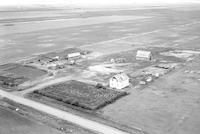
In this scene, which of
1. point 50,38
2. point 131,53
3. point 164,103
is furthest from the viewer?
point 50,38

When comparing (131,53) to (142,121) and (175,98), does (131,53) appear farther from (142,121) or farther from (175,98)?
(142,121)

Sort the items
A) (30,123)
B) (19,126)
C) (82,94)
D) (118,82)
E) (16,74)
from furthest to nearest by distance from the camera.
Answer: (16,74), (118,82), (82,94), (30,123), (19,126)

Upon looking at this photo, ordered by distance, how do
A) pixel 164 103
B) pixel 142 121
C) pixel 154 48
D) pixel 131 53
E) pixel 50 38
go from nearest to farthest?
pixel 142 121 → pixel 164 103 → pixel 131 53 → pixel 154 48 → pixel 50 38

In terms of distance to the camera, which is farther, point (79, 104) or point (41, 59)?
point (41, 59)

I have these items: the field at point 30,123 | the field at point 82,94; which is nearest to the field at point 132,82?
the field at point 82,94

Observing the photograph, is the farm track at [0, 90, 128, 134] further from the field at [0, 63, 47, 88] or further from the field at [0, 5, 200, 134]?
the field at [0, 63, 47, 88]

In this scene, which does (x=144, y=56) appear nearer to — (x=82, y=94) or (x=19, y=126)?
(x=82, y=94)

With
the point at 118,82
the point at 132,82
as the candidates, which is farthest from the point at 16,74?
the point at 132,82

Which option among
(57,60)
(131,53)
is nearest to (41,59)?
(57,60)
